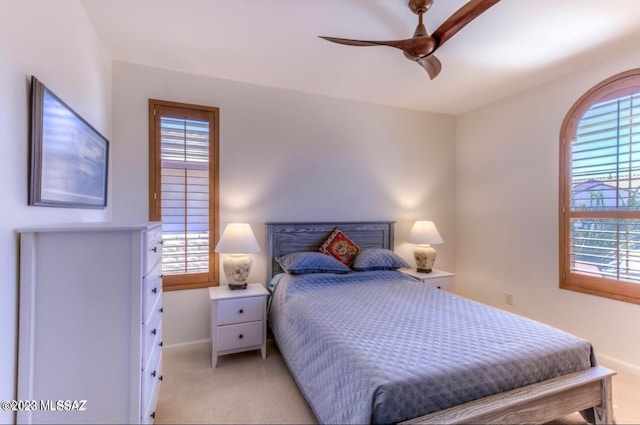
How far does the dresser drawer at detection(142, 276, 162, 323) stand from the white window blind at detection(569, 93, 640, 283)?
11.2 feet

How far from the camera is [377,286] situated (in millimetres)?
2637

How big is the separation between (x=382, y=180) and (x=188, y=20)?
2455 millimetres

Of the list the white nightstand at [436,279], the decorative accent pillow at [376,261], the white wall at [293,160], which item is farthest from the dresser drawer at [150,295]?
the white nightstand at [436,279]

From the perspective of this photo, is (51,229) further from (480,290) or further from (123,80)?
(480,290)

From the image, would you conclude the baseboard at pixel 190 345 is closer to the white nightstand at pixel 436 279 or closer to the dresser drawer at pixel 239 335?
the dresser drawer at pixel 239 335

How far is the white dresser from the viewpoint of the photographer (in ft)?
3.92

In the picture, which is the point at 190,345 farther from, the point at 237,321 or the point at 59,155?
the point at 59,155

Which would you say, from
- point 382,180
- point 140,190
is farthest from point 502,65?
point 140,190

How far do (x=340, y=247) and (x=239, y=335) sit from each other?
129 centimetres

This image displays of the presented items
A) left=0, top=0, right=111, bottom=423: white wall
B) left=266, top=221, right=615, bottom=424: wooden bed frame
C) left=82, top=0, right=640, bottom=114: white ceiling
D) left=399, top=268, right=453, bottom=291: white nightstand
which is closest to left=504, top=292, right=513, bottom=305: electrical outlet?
left=399, top=268, right=453, bottom=291: white nightstand

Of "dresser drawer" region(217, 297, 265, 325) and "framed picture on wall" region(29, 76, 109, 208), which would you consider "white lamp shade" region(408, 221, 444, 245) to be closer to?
"dresser drawer" region(217, 297, 265, 325)

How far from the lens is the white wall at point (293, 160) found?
102 inches

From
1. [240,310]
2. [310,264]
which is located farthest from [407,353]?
[240,310]

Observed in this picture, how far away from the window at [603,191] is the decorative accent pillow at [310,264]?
6.96 ft
